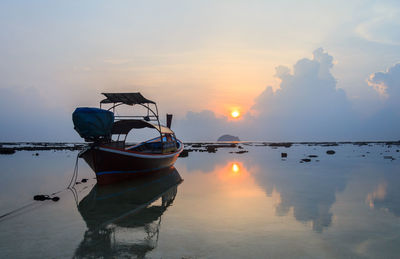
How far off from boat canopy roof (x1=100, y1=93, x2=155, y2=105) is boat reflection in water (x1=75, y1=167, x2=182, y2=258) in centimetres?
656

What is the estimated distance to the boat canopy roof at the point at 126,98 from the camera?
20.1 metres

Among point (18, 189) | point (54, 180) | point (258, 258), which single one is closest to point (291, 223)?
point (258, 258)

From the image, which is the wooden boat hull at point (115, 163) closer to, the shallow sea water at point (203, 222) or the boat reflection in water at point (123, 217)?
the boat reflection in water at point (123, 217)

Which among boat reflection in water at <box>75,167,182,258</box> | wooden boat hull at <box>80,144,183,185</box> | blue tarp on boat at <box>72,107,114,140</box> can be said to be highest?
blue tarp on boat at <box>72,107,114,140</box>

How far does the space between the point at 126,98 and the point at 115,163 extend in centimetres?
597

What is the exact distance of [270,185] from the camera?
57.9ft

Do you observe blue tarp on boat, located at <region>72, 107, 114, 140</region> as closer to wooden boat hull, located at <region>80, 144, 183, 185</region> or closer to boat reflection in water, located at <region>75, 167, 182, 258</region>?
wooden boat hull, located at <region>80, 144, 183, 185</region>

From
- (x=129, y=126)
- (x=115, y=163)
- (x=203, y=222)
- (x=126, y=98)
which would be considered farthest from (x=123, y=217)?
(x=129, y=126)

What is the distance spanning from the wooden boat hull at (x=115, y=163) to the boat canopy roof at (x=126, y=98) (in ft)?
14.8

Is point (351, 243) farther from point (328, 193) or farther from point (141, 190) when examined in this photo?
point (141, 190)

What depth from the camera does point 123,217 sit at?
9.96 m

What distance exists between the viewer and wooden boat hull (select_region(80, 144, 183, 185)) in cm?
1644

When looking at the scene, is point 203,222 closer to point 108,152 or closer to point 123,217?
point 123,217

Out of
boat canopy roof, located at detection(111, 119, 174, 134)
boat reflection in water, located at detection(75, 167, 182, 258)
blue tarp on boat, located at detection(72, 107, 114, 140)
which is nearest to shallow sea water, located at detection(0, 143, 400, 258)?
boat reflection in water, located at detection(75, 167, 182, 258)
